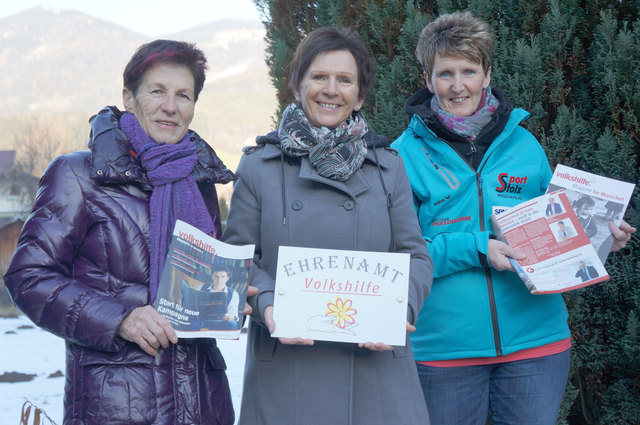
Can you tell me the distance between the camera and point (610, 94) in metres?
3.46

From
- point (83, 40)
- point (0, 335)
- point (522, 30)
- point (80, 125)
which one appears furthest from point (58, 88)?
point (522, 30)

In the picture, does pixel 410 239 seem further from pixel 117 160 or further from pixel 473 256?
pixel 117 160

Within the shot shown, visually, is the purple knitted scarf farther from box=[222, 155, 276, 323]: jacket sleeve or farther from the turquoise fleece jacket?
the turquoise fleece jacket

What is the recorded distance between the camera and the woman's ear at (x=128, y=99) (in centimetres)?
229

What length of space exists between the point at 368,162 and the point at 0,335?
1072 cm

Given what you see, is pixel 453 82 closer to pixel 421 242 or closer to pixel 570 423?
pixel 421 242

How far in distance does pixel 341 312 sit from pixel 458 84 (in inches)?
47.7

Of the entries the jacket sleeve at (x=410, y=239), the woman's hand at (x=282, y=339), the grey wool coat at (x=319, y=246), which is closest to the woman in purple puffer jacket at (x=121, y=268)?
the grey wool coat at (x=319, y=246)

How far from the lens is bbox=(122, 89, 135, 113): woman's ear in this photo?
7.52 feet

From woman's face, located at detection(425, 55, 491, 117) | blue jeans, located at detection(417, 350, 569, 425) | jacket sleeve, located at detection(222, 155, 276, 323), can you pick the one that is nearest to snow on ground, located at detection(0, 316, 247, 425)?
blue jeans, located at detection(417, 350, 569, 425)

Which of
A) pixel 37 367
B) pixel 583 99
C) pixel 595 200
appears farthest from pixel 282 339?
pixel 37 367

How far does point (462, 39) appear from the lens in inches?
104

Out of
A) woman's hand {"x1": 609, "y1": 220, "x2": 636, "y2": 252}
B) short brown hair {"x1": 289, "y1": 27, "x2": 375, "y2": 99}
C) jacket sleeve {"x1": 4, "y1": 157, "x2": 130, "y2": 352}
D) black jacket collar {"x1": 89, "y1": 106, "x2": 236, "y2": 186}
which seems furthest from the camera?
woman's hand {"x1": 609, "y1": 220, "x2": 636, "y2": 252}

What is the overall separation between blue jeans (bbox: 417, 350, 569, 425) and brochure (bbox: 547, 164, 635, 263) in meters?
0.51
